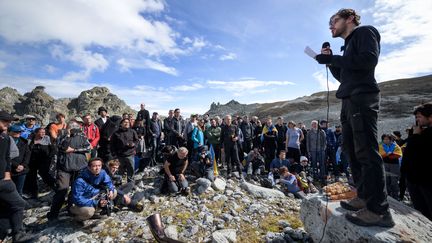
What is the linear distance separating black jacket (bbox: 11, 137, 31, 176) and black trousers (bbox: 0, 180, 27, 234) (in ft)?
6.62

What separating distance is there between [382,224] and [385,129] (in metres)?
33.9

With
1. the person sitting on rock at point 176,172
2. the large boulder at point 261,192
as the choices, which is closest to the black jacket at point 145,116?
the person sitting on rock at point 176,172

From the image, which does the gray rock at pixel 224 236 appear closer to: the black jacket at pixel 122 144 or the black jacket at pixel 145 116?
the black jacket at pixel 122 144

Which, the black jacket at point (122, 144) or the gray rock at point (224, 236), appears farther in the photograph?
the black jacket at point (122, 144)

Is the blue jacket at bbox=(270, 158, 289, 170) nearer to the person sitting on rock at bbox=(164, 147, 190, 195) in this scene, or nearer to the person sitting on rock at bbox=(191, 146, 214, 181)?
the person sitting on rock at bbox=(191, 146, 214, 181)

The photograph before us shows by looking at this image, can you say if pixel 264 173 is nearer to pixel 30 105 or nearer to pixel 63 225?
pixel 63 225

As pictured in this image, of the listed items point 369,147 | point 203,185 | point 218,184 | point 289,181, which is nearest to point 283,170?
point 289,181

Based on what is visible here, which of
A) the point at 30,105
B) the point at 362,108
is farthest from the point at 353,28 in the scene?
the point at 30,105

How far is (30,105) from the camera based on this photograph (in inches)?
1785

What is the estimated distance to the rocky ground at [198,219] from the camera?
239 inches

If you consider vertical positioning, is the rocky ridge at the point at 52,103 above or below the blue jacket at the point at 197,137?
above

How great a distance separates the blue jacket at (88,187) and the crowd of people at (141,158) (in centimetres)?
3

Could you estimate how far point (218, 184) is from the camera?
9.80 m

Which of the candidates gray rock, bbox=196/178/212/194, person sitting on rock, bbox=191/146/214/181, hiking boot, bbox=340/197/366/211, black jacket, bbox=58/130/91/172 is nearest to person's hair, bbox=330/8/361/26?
hiking boot, bbox=340/197/366/211
